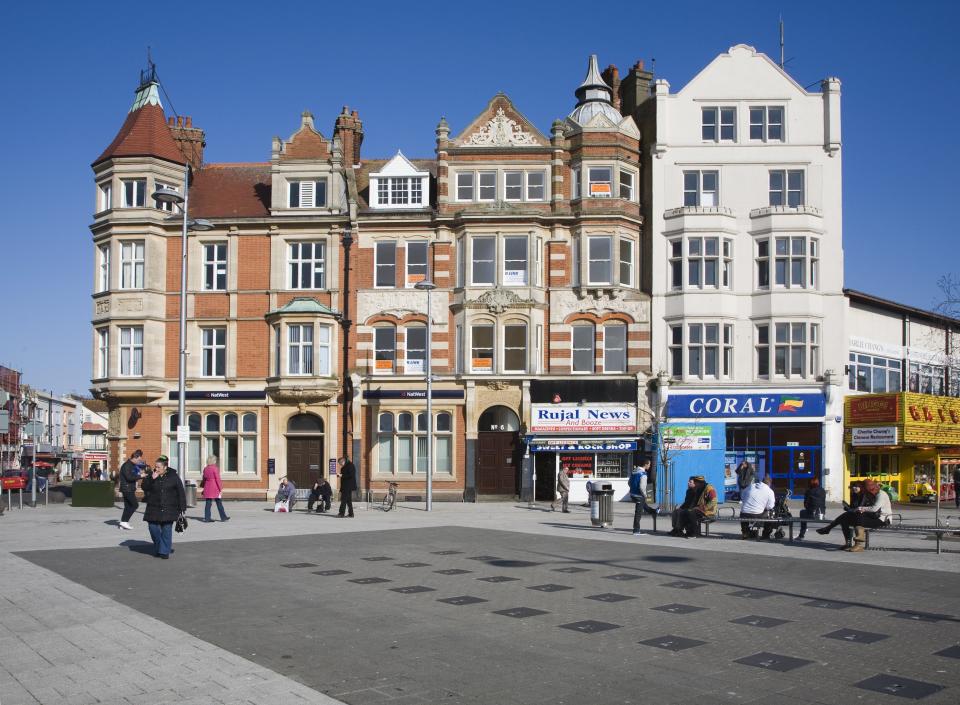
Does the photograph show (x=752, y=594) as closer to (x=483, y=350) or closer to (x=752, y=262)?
(x=483, y=350)

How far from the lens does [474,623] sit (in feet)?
35.4

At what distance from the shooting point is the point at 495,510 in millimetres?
31281

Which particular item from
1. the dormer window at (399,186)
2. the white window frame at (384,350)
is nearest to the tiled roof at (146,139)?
the dormer window at (399,186)

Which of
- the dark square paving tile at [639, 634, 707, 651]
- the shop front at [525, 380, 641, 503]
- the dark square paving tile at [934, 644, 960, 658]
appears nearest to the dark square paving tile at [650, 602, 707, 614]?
the dark square paving tile at [639, 634, 707, 651]

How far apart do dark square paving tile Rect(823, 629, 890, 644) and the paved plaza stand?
0.10 feet

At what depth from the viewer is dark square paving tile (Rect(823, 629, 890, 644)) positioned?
9828mm

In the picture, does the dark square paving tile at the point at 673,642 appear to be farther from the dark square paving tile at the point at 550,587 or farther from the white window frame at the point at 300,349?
the white window frame at the point at 300,349

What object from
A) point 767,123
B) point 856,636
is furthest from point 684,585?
point 767,123

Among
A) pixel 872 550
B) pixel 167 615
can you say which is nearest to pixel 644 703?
pixel 167 615

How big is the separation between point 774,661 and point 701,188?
30.5 meters

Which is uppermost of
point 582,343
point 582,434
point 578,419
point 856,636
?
point 582,343

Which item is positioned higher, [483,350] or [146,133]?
[146,133]

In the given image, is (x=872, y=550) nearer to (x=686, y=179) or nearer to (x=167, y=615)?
(x=167, y=615)

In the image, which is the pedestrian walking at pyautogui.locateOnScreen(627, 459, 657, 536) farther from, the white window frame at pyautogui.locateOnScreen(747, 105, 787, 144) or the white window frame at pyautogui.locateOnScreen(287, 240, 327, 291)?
the white window frame at pyautogui.locateOnScreen(747, 105, 787, 144)
